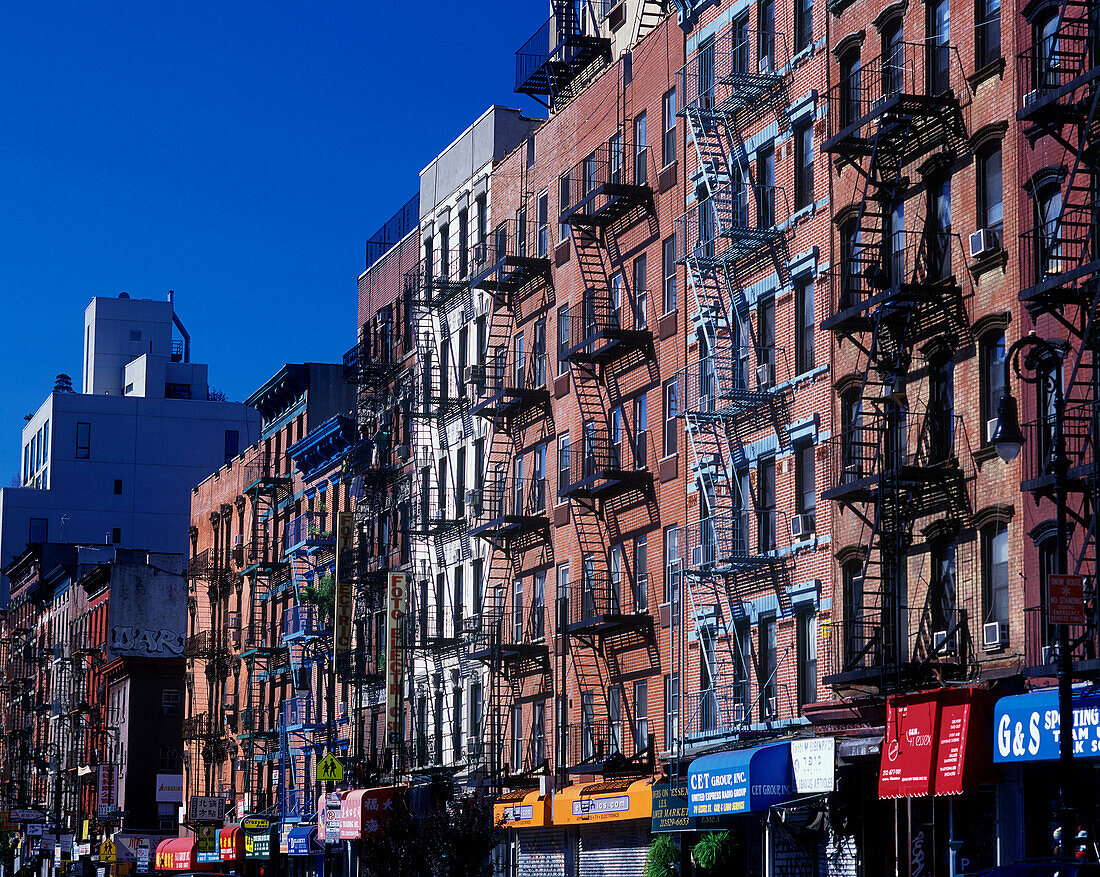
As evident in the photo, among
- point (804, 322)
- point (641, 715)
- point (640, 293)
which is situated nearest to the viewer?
point (804, 322)

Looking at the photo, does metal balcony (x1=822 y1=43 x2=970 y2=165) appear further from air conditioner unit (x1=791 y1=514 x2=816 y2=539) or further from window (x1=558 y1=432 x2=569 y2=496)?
window (x1=558 y1=432 x2=569 y2=496)

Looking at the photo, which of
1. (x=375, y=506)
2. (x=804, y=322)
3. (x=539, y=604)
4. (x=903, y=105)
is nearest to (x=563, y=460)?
(x=539, y=604)

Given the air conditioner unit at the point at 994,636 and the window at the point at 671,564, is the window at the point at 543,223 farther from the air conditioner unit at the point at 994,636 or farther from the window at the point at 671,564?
the air conditioner unit at the point at 994,636

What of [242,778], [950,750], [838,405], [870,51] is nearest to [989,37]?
[870,51]

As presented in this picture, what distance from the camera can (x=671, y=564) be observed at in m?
48.3

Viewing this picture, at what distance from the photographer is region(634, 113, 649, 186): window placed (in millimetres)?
51781

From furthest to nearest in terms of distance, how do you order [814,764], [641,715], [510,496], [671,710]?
[510,496]
[641,715]
[671,710]
[814,764]

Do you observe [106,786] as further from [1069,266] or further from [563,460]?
[1069,266]

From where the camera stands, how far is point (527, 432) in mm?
58250

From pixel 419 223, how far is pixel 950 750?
138ft

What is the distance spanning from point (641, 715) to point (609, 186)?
568 inches

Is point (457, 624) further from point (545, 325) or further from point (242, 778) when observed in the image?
point (242, 778)

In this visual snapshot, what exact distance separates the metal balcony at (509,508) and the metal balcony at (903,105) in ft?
62.6

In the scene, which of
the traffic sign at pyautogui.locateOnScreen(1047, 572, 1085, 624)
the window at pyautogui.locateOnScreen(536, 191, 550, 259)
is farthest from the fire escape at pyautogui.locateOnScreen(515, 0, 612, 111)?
the traffic sign at pyautogui.locateOnScreen(1047, 572, 1085, 624)
